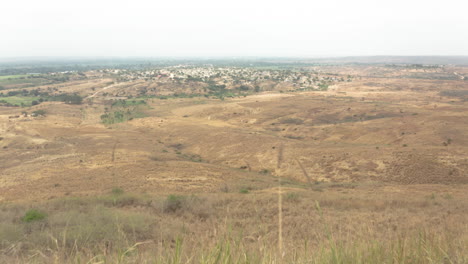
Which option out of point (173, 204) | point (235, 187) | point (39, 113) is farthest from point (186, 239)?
point (39, 113)

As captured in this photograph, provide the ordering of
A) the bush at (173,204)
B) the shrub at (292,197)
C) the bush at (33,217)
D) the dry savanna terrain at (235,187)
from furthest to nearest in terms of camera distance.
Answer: the shrub at (292,197) → the bush at (173,204) → the bush at (33,217) → the dry savanna terrain at (235,187)

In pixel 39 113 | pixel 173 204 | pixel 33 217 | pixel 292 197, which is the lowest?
pixel 39 113

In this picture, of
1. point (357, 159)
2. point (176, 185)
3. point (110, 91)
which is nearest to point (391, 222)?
point (176, 185)

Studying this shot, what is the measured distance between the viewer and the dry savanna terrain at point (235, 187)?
317 centimetres

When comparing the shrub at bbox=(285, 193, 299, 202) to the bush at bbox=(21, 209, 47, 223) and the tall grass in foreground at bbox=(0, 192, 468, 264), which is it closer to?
the tall grass in foreground at bbox=(0, 192, 468, 264)

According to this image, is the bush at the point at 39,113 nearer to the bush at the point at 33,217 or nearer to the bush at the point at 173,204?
the bush at the point at 33,217

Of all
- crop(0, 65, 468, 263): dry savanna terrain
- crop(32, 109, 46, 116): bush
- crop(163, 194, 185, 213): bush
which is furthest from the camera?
crop(32, 109, 46, 116): bush

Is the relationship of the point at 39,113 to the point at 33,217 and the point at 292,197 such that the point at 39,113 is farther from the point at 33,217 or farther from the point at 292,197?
the point at 292,197

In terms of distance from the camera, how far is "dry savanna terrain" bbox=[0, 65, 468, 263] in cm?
317

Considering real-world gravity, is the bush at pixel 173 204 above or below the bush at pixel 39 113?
above

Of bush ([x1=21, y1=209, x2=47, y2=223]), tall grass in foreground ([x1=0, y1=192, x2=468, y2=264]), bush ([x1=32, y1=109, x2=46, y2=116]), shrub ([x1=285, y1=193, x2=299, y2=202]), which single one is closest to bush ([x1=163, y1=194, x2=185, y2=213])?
tall grass in foreground ([x1=0, y1=192, x2=468, y2=264])

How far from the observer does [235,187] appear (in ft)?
55.2

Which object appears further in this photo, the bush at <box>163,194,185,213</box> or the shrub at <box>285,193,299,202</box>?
the shrub at <box>285,193,299,202</box>

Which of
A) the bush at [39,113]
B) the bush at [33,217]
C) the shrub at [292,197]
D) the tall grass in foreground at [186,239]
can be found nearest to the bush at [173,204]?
the tall grass in foreground at [186,239]
